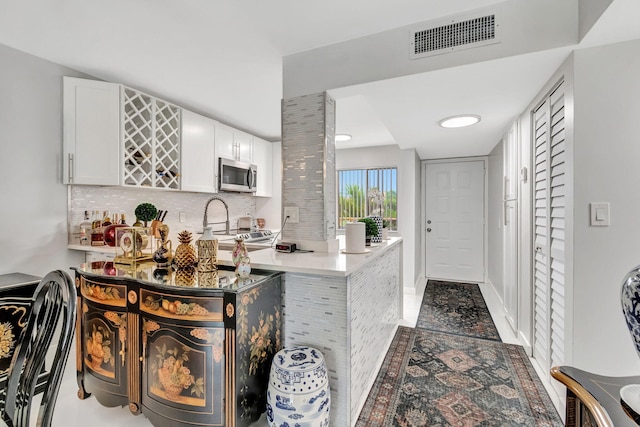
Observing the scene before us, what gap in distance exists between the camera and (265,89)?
2.68m

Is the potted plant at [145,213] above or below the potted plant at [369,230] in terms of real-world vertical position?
above

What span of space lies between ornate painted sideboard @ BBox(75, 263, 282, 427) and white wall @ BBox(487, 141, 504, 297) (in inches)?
121

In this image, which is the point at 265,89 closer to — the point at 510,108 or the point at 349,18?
the point at 349,18

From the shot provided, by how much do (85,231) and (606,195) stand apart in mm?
3490

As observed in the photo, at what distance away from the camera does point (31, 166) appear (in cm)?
212

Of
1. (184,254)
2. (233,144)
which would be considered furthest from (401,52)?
(233,144)

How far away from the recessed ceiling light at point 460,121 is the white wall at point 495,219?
98 centimetres

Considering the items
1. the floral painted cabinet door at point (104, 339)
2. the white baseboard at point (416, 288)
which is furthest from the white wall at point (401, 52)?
the white baseboard at point (416, 288)

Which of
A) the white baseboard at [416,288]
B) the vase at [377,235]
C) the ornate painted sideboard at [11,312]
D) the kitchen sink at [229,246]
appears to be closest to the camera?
the ornate painted sideboard at [11,312]

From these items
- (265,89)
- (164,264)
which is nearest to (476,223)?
(265,89)

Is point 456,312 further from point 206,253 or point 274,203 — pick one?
point 274,203

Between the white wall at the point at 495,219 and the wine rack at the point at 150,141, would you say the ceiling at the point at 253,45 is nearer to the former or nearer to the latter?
the wine rack at the point at 150,141

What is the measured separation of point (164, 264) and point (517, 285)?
112 inches

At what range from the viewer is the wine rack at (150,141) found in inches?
101
